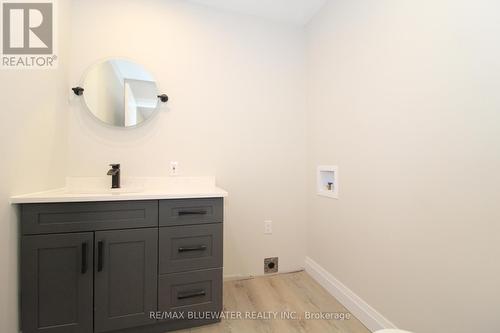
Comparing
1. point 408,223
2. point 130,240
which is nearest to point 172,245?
point 130,240

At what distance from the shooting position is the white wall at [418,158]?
2.96 ft

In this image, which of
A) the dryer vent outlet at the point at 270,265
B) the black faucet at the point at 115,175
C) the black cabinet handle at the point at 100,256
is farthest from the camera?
the dryer vent outlet at the point at 270,265

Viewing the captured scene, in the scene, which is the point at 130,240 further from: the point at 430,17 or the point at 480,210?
the point at 430,17

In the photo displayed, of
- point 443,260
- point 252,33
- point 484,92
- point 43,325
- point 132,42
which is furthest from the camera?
point 252,33

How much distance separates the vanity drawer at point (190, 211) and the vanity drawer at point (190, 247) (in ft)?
0.12

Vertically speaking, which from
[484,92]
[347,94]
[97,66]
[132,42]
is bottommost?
[484,92]

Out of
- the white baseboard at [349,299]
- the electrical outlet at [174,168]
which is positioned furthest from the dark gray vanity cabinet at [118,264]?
the white baseboard at [349,299]

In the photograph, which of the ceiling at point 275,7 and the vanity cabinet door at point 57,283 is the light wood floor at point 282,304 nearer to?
the vanity cabinet door at point 57,283

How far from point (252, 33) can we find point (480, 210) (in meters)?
2.02

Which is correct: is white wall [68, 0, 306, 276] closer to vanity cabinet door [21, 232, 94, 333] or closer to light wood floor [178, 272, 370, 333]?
light wood floor [178, 272, 370, 333]

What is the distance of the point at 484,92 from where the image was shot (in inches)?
35.3

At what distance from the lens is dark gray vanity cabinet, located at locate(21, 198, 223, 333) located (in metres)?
1.20

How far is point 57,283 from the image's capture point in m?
1.22

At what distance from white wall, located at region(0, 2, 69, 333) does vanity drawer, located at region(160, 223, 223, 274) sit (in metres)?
0.72
